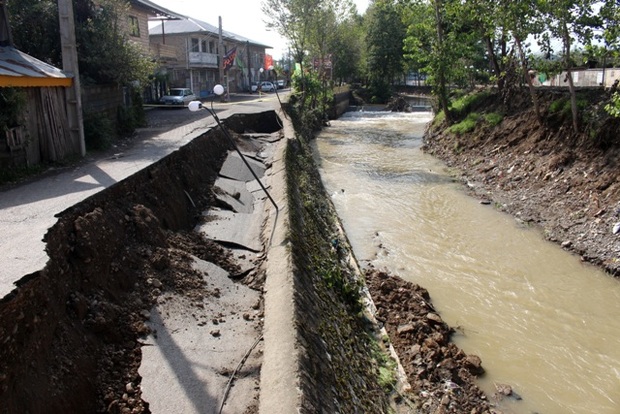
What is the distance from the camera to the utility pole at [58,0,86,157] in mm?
11359

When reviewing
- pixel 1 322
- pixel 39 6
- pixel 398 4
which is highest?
pixel 398 4

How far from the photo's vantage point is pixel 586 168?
45.7ft

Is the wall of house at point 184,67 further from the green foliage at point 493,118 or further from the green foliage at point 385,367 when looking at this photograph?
the green foliage at point 385,367

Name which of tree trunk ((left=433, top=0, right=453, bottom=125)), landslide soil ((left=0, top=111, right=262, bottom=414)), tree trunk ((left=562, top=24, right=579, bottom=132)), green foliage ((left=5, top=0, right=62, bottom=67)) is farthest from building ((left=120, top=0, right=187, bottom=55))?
landslide soil ((left=0, top=111, right=262, bottom=414))

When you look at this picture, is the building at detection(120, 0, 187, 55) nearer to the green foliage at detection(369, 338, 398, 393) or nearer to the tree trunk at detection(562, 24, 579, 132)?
the tree trunk at detection(562, 24, 579, 132)

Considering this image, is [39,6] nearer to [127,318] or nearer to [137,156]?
[137,156]

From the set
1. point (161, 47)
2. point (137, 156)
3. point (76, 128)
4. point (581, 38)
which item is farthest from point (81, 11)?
point (161, 47)

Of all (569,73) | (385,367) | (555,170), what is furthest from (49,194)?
(569,73)

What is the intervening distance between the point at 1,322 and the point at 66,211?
2.77 m

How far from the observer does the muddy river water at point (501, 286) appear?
7.30m

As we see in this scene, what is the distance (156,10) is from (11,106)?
2235 centimetres

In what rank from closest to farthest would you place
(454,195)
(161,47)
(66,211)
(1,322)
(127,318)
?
1. (1,322)
2. (127,318)
3. (66,211)
4. (454,195)
5. (161,47)

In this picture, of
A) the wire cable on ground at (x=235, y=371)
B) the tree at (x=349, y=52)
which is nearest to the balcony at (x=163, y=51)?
the tree at (x=349, y=52)

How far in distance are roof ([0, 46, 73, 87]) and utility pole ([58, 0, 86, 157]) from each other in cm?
21
